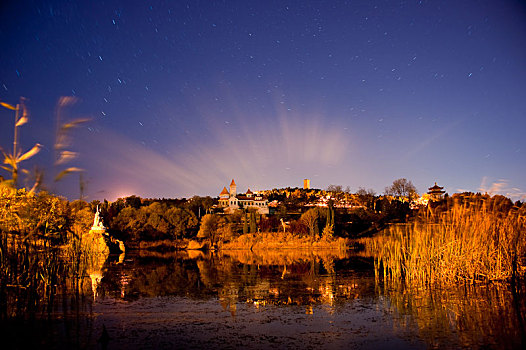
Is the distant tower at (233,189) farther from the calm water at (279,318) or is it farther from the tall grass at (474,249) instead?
the tall grass at (474,249)

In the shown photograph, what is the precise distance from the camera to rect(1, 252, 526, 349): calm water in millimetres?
8320

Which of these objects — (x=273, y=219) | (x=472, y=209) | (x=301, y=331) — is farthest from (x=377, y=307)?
(x=273, y=219)

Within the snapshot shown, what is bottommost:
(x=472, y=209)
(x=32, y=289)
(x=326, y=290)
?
(x=326, y=290)

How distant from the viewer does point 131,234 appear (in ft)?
190

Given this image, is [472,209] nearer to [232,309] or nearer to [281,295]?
[281,295]

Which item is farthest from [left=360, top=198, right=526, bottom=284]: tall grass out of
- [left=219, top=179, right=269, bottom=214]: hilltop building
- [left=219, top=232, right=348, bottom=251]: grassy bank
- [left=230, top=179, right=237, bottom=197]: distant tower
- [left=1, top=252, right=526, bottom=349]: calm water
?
[left=230, top=179, right=237, bottom=197]: distant tower

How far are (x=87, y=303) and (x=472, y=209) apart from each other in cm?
1458

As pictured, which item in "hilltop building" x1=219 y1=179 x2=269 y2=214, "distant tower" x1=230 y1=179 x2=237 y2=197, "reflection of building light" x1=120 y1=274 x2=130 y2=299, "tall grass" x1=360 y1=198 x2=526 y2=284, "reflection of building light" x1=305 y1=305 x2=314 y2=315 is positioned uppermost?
"distant tower" x1=230 y1=179 x2=237 y2=197

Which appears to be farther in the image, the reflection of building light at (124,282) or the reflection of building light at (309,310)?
the reflection of building light at (124,282)

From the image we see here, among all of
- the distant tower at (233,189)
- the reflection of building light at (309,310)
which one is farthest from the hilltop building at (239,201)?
the reflection of building light at (309,310)

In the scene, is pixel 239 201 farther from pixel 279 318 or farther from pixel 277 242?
pixel 279 318

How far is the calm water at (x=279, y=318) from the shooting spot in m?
8.32

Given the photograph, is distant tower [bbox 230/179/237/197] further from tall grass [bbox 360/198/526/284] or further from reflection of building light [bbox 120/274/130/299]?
tall grass [bbox 360/198/526/284]

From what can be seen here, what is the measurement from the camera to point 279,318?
34.6ft
